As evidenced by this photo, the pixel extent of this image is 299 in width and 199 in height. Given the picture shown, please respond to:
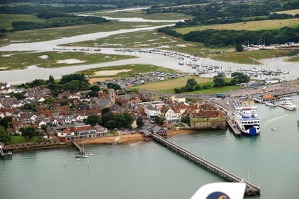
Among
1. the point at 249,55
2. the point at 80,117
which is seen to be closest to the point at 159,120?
the point at 80,117

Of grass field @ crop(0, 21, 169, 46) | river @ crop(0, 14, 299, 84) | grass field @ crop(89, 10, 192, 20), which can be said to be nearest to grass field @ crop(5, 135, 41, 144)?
river @ crop(0, 14, 299, 84)

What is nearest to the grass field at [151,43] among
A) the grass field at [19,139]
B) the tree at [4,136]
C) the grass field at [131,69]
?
the grass field at [131,69]

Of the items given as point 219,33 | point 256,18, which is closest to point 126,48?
point 219,33

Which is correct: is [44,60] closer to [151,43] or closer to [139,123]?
[151,43]

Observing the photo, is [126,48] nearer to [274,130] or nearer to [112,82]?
[112,82]

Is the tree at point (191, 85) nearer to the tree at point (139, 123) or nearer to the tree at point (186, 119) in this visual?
the tree at point (186, 119)

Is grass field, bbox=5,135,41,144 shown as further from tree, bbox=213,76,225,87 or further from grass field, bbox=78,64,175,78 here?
grass field, bbox=78,64,175,78
